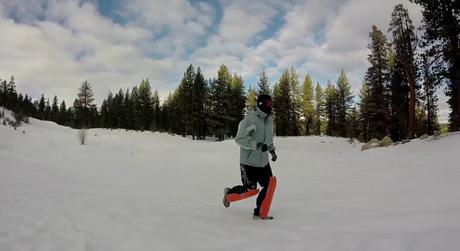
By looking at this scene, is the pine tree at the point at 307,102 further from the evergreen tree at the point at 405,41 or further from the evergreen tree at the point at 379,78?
the evergreen tree at the point at 405,41

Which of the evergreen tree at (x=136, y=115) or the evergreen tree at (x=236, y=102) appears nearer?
the evergreen tree at (x=236, y=102)

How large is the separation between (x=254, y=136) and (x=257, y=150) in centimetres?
27

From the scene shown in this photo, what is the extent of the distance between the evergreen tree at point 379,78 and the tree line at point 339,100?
9cm


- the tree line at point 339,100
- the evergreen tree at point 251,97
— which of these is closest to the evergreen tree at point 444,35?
the tree line at point 339,100

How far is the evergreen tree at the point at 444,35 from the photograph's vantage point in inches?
625

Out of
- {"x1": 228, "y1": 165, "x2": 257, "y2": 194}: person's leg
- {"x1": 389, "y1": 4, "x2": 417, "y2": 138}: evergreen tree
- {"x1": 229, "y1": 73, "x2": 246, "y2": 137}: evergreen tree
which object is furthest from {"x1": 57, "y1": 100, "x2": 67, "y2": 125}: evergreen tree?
{"x1": 228, "y1": 165, "x2": 257, "y2": 194}: person's leg

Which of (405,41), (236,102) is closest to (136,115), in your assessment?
(236,102)

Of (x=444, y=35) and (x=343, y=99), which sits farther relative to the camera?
(x=343, y=99)

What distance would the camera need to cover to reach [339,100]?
5831cm

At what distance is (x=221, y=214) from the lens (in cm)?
594

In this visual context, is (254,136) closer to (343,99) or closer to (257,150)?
(257,150)

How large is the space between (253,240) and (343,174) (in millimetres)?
7439

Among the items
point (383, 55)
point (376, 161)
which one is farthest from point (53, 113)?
point (376, 161)

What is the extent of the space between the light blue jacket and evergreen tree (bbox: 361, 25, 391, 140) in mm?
30611
